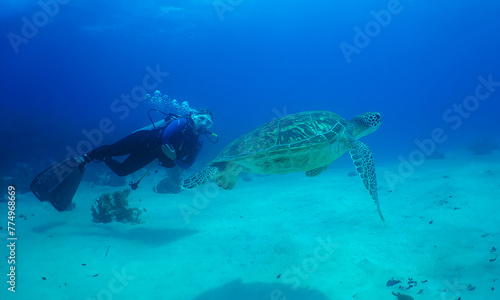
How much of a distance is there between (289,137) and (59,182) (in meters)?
5.57

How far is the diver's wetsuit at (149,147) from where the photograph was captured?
5973 millimetres

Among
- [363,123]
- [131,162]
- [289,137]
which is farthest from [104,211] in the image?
[363,123]

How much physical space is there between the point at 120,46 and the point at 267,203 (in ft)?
192

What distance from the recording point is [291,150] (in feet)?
18.2

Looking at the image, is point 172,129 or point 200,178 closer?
point 200,178

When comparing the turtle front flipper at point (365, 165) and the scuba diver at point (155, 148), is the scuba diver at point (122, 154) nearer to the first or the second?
the scuba diver at point (155, 148)

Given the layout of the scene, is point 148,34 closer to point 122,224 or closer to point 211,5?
point 211,5

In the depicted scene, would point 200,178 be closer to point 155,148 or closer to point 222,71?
point 155,148

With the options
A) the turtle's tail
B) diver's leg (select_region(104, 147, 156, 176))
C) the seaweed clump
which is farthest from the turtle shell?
the seaweed clump

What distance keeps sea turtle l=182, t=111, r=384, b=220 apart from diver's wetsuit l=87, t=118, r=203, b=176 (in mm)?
880

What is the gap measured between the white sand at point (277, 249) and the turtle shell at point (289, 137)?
2814mm

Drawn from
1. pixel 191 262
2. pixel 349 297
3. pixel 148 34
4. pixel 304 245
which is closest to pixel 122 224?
pixel 191 262

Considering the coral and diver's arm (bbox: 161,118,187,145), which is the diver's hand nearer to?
diver's arm (bbox: 161,118,187,145)

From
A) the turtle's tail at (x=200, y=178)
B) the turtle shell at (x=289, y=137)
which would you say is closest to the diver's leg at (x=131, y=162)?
the turtle's tail at (x=200, y=178)
